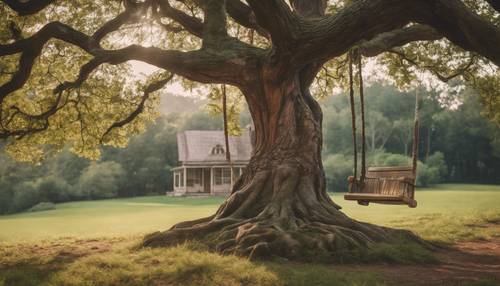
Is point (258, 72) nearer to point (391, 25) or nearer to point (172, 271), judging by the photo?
point (391, 25)

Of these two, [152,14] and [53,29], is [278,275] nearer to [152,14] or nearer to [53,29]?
[53,29]

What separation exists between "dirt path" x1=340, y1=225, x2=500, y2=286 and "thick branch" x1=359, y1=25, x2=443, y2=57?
608 cm

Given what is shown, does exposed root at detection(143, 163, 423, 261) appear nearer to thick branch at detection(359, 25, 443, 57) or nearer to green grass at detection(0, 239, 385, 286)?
green grass at detection(0, 239, 385, 286)

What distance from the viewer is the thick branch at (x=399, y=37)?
1357cm

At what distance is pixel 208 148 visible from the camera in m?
54.2

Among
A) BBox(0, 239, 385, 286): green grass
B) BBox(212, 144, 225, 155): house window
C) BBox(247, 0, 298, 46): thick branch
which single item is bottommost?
BBox(0, 239, 385, 286): green grass

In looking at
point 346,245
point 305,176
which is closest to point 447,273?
point 346,245

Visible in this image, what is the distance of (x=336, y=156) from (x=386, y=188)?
2078 inches

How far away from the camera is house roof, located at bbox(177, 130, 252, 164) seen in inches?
2087

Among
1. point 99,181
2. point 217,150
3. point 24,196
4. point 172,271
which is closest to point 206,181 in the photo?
point 217,150

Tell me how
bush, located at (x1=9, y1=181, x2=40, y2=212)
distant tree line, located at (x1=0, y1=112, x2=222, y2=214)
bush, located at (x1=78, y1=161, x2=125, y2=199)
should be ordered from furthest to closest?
bush, located at (x1=78, y1=161, x2=125, y2=199) → distant tree line, located at (x1=0, y1=112, x2=222, y2=214) → bush, located at (x1=9, y1=181, x2=40, y2=212)

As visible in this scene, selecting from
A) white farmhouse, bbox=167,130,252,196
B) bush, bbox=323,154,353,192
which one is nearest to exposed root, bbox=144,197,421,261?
white farmhouse, bbox=167,130,252,196

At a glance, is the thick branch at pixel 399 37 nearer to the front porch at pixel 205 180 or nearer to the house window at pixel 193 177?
the front porch at pixel 205 180

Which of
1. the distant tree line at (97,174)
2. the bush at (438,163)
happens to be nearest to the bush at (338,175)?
the bush at (438,163)
